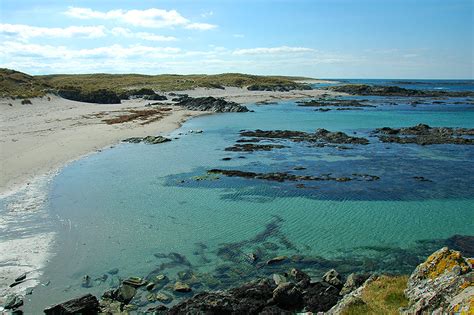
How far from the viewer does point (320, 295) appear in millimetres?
10156

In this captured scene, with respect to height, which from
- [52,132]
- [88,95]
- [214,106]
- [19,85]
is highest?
[19,85]

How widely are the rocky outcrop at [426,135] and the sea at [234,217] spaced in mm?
5577

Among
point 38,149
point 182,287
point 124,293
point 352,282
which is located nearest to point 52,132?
point 38,149

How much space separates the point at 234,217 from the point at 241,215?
39 centimetres

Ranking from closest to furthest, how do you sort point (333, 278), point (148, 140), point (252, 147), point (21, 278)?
point (333, 278) → point (21, 278) → point (252, 147) → point (148, 140)

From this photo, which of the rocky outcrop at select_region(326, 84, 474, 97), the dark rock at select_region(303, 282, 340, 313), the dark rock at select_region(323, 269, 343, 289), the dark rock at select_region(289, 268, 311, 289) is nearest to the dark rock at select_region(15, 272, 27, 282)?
the dark rock at select_region(289, 268, 311, 289)

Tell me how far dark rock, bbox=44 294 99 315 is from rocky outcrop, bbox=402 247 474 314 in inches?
294

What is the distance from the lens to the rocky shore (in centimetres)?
695

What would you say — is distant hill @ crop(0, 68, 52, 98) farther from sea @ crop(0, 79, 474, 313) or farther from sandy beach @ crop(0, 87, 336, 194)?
sea @ crop(0, 79, 474, 313)

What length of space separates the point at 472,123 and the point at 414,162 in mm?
28500

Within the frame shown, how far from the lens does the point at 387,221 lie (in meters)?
16.7

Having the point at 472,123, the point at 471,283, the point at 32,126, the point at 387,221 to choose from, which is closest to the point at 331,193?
the point at 387,221

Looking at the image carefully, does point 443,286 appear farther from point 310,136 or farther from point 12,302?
point 310,136

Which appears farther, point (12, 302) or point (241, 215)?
point (241, 215)
